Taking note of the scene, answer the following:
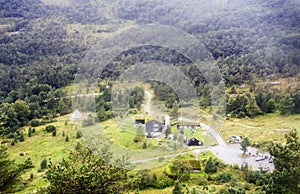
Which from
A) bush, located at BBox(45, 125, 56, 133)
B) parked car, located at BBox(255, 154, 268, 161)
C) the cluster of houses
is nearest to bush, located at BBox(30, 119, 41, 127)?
bush, located at BBox(45, 125, 56, 133)

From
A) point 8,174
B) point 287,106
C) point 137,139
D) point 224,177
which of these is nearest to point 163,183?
point 224,177

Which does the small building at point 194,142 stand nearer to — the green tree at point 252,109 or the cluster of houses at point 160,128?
the cluster of houses at point 160,128

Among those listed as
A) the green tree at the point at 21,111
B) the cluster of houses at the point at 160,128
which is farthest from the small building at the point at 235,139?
the green tree at the point at 21,111

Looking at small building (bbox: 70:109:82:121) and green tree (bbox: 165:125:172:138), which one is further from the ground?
green tree (bbox: 165:125:172:138)

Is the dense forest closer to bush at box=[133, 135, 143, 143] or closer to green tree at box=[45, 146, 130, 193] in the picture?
green tree at box=[45, 146, 130, 193]

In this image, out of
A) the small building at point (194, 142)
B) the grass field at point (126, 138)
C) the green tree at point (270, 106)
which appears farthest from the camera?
the green tree at point (270, 106)

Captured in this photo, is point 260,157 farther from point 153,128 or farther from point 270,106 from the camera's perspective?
point 270,106
